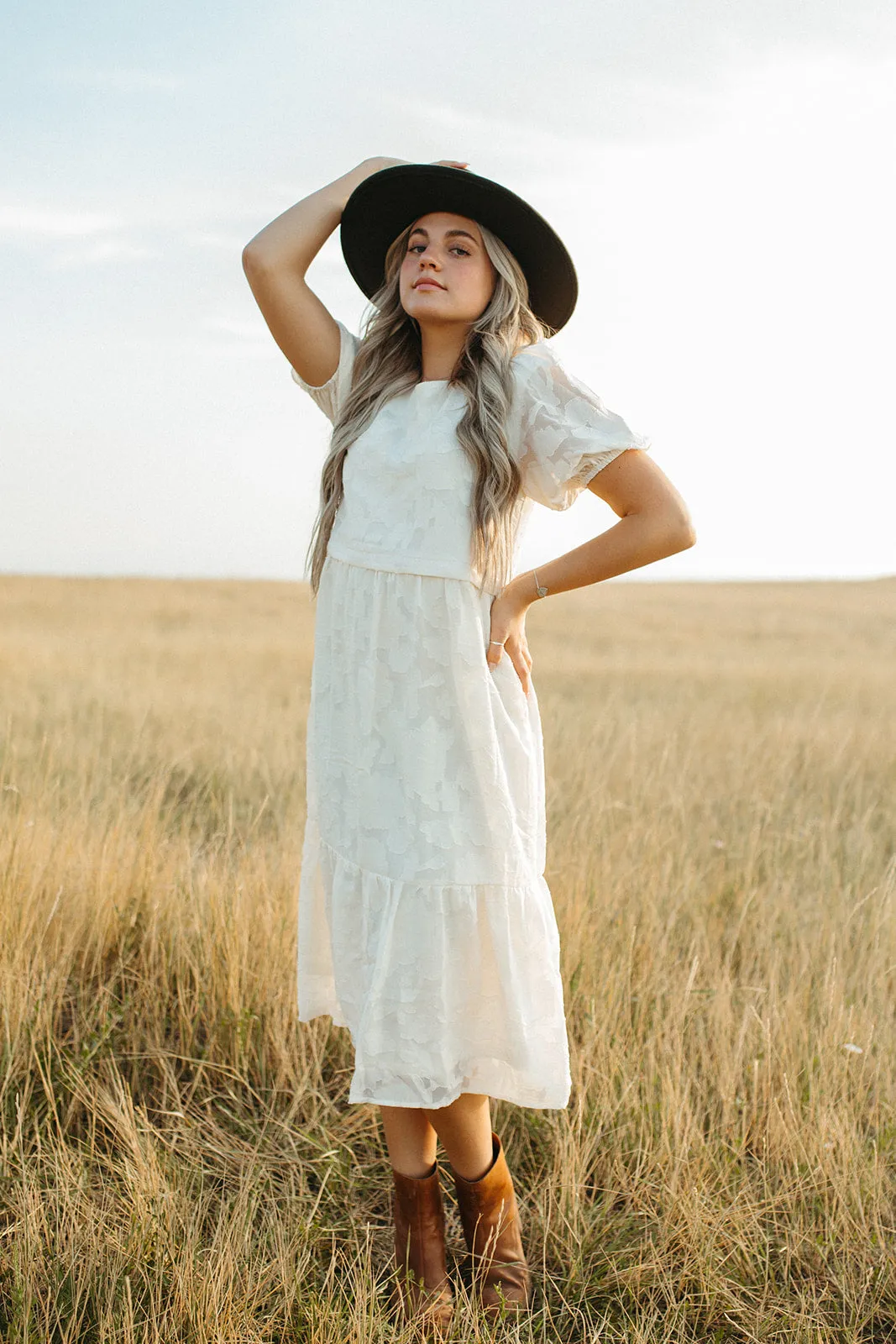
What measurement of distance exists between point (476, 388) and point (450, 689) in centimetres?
61

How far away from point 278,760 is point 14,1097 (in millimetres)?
3268

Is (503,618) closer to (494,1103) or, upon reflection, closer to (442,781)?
(442,781)

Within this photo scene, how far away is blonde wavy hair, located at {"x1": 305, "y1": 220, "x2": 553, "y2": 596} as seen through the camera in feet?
6.64

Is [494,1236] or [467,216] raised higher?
[467,216]

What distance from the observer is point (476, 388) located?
2068mm

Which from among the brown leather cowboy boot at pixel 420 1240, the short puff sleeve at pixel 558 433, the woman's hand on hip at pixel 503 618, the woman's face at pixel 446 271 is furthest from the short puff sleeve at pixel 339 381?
the brown leather cowboy boot at pixel 420 1240

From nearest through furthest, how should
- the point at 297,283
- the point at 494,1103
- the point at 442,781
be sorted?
the point at 442,781 → the point at 297,283 → the point at 494,1103

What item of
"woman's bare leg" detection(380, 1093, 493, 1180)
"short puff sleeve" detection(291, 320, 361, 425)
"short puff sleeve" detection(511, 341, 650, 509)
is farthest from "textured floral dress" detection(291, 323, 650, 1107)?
"short puff sleeve" detection(291, 320, 361, 425)

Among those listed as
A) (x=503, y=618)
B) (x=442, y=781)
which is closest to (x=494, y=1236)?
(x=442, y=781)

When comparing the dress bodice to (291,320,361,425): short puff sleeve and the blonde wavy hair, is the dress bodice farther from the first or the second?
(291,320,361,425): short puff sleeve

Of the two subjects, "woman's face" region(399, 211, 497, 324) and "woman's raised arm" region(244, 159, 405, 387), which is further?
"woman's raised arm" region(244, 159, 405, 387)

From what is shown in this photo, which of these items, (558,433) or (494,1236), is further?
(494,1236)

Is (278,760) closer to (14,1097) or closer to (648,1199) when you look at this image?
(14,1097)

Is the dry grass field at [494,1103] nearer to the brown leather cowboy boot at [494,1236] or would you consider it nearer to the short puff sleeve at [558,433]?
the brown leather cowboy boot at [494,1236]
